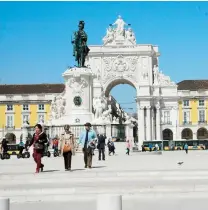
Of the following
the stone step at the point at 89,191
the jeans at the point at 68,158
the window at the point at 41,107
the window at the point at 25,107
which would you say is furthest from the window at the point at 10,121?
the stone step at the point at 89,191

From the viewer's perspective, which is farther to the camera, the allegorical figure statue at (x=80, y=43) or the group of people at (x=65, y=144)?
the allegorical figure statue at (x=80, y=43)

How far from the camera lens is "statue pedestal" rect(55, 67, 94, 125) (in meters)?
32.9

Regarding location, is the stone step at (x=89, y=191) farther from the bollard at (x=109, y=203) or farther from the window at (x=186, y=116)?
the window at (x=186, y=116)

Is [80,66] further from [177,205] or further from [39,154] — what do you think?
[177,205]

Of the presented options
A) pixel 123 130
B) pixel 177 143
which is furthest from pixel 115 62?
pixel 123 130

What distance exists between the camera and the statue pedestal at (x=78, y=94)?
3291 centimetres

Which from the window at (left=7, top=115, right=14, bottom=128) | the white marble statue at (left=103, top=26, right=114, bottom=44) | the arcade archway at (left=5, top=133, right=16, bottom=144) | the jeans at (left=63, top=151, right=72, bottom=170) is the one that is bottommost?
the jeans at (left=63, top=151, right=72, bottom=170)

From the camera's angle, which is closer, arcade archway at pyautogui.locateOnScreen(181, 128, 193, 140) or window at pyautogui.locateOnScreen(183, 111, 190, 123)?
window at pyautogui.locateOnScreen(183, 111, 190, 123)

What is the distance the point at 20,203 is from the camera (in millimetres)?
11367

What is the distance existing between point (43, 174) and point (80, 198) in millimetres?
3412

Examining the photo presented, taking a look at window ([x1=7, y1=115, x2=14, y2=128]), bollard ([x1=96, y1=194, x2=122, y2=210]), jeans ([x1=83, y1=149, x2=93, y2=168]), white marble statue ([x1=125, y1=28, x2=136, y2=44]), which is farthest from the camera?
window ([x1=7, y1=115, x2=14, y2=128])

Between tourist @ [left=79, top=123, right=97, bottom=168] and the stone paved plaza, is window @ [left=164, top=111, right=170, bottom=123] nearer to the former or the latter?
tourist @ [left=79, top=123, right=97, bottom=168]

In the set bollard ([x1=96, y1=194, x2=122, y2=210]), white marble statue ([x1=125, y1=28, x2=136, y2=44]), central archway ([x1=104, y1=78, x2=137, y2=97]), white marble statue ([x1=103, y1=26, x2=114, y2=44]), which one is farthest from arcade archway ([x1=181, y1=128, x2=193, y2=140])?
bollard ([x1=96, y1=194, x2=122, y2=210])

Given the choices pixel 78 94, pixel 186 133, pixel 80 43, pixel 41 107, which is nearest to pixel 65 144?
pixel 78 94
